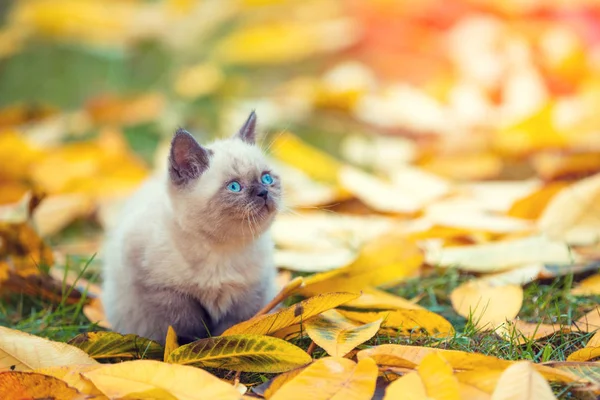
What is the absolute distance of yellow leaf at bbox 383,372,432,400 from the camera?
96 centimetres

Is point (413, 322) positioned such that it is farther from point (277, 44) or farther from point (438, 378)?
point (277, 44)

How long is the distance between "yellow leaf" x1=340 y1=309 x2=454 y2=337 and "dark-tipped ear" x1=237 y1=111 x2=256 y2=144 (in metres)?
0.44

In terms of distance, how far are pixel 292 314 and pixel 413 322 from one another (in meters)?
0.24

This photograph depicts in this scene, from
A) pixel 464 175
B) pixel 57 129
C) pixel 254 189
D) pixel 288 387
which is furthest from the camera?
pixel 57 129

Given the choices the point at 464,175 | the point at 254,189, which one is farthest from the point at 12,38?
the point at 254,189

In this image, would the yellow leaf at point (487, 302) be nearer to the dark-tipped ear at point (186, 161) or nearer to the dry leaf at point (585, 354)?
the dry leaf at point (585, 354)

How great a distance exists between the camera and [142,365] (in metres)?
1.04

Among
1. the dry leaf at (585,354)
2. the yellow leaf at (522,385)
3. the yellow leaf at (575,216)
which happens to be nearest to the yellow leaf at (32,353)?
the yellow leaf at (522,385)

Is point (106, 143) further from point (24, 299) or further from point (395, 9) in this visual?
point (395, 9)

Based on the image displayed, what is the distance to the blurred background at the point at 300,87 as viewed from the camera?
2.38 meters

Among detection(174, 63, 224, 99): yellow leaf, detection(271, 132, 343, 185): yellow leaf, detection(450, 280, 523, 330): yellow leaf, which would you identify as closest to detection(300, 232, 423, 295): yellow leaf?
detection(450, 280, 523, 330): yellow leaf

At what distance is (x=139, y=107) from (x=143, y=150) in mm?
222

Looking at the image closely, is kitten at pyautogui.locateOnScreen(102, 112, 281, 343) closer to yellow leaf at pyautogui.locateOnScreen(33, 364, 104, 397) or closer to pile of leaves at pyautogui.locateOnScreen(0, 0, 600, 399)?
pile of leaves at pyautogui.locateOnScreen(0, 0, 600, 399)

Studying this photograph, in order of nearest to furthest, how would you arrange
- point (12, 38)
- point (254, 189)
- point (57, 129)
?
point (254, 189) → point (57, 129) → point (12, 38)
